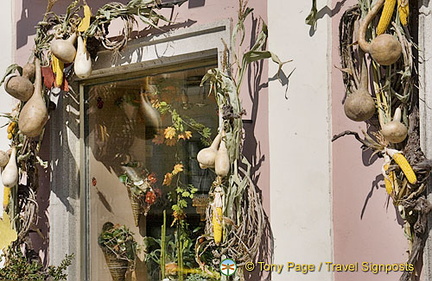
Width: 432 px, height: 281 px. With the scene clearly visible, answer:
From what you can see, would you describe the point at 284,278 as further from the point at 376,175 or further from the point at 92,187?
the point at 92,187

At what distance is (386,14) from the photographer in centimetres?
438

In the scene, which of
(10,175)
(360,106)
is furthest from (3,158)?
(360,106)

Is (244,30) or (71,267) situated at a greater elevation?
(244,30)

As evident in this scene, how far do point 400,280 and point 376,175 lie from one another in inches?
25.3

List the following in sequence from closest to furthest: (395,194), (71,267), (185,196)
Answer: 1. (395,194)
2. (185,196)
3. (71,267)

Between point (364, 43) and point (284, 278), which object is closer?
point (364, 43)

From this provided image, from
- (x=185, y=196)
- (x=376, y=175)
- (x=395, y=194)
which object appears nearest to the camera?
(x=395, y=194)

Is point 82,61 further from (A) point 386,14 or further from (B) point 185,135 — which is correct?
(A) point 386,14

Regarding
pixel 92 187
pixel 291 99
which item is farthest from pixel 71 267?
pixel 291 99

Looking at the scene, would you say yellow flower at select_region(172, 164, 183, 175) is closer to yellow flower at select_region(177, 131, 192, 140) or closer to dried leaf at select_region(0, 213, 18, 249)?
yellow flower at select_region(177, 131, 192, 140)

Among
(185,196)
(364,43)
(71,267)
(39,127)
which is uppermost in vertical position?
(364,43)

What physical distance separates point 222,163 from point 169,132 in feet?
3.65

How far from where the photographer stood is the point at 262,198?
5.23m

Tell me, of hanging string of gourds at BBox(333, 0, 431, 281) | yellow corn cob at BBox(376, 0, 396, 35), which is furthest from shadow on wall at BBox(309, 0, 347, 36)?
yellow corn cob at BBox(376, 0, 396, 35)
